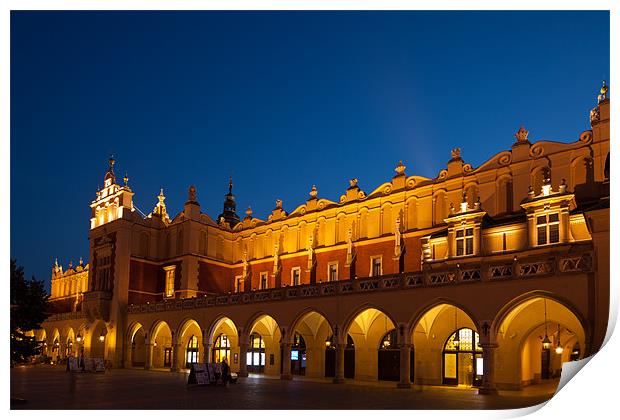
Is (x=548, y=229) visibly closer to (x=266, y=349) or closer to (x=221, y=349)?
(x=266, y=349)

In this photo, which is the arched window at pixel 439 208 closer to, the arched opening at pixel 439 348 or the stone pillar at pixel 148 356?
the arched opening at pixel 439 348

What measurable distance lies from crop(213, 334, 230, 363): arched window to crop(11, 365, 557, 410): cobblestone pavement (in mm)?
15516

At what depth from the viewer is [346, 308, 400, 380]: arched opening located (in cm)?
3612

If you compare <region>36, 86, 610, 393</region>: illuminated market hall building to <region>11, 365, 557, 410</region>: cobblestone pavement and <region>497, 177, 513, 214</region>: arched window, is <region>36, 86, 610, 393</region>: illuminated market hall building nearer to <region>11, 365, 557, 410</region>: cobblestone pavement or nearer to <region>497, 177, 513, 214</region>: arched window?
<region>497, 177, 513, 214</region>: arched window

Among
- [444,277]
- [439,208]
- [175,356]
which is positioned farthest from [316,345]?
[444,277]

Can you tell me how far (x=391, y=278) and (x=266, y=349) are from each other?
1539 cm

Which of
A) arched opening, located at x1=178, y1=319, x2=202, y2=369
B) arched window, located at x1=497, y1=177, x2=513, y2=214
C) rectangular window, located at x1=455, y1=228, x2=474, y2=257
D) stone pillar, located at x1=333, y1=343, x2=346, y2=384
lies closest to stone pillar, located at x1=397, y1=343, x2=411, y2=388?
stone pillar, located at x1=333, y1=343, x2=346, y2=384

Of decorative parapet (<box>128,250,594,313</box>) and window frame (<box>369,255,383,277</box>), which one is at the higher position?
window frame (<box>369,255,383,277</box>)

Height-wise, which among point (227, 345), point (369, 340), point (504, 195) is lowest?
point (227, 345)

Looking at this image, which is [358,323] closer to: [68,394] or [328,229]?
[328,229]

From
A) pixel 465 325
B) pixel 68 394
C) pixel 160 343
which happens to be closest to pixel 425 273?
pixel 465 325

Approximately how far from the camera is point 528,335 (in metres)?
29.7

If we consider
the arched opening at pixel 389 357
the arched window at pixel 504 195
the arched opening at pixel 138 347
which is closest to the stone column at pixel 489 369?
the arched opening at pixel 389 357
